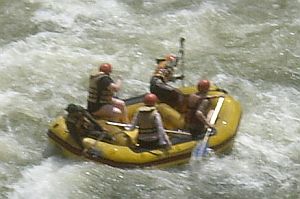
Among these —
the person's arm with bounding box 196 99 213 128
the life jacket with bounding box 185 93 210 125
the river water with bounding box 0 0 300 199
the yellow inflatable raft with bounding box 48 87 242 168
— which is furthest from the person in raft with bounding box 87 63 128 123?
the person's arm with bounding box 196 99 213 128

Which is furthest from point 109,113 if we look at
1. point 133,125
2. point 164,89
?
point 164,89

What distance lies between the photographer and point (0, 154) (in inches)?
384

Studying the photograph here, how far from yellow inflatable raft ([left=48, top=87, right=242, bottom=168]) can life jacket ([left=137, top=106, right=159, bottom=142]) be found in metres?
0.14

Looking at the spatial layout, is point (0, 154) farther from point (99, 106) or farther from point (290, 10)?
point (290, 10)

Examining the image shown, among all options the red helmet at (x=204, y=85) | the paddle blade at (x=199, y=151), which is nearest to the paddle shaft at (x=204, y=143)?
the paddle blade at (x=199, y=151)

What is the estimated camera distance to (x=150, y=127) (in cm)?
910

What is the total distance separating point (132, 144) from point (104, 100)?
2.14 ft

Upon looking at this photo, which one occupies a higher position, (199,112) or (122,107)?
(199,112)

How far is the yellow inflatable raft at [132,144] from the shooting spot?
29.5ft

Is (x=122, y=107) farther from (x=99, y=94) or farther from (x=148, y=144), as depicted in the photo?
(x=148, y=144)

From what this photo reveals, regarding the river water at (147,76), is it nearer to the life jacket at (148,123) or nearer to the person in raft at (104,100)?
the life jacket at (148,123)

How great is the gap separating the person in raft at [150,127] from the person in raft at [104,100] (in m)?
0.33

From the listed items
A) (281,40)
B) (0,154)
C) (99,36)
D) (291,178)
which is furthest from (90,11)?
(291,178)

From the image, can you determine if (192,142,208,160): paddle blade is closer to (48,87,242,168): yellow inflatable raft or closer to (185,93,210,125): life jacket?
(48,87,242,168): yellow inflatable raft
